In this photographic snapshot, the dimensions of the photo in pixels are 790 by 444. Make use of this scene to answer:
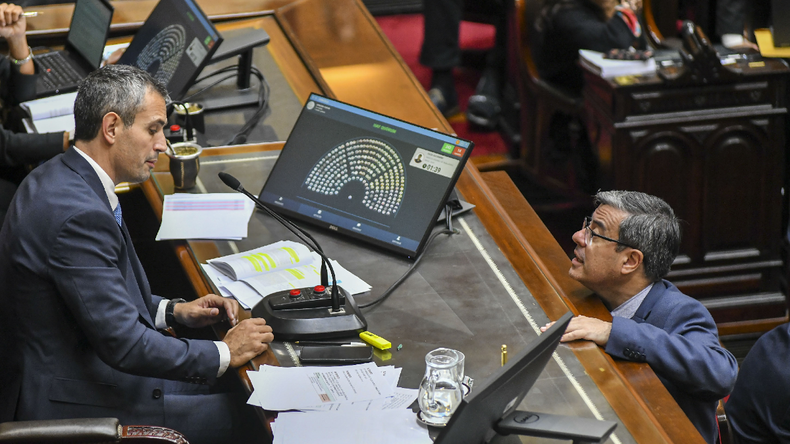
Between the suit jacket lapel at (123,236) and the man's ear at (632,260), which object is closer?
the suit jacket lapel at (123,236)

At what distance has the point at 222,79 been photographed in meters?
3.41

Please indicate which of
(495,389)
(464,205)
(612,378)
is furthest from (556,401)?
(464,205)

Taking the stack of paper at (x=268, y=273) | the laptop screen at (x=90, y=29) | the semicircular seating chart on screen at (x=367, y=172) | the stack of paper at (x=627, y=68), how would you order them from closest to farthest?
the stack of paper at (x=268, y=273)
the semicircular seating chart on screen at (x=367, y=172)
the laptop screen at (x=90, y=29)
the stack of paper at (x=627, y=68)

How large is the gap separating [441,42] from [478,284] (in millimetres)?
3102

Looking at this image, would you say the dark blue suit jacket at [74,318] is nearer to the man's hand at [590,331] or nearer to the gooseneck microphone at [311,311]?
the gooseneck microphone at [311,311]

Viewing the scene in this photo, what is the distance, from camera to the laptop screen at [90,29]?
349 centimetres

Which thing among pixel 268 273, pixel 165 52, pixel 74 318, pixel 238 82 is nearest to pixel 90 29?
pixel 165 52

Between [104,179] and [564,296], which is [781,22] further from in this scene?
[104,179]

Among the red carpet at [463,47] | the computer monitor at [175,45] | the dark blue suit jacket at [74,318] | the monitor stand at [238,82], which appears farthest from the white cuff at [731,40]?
the dark blue suit jacket at [74,318]

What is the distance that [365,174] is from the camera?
2.46 meters

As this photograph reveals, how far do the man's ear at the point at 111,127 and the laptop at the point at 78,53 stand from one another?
1479 millimetres

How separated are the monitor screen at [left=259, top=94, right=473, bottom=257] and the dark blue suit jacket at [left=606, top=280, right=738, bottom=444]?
62cm

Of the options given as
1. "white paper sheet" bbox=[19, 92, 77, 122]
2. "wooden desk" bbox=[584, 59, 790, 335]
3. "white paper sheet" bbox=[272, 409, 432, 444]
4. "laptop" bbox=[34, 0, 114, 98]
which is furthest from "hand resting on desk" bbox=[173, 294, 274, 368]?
"wooden desk" bbox=[584, 59, 790, 335]

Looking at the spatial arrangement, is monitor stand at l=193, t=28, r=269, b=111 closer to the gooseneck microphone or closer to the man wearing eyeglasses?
the gooseneck microphone
